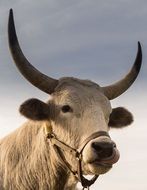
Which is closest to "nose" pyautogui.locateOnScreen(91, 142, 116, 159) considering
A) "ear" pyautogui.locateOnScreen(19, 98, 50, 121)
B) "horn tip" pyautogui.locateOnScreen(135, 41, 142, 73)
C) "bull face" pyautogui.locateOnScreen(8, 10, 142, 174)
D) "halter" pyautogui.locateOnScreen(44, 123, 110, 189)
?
"bull face" pyautogui.locateOnScreen(8, 10, 142, 174)

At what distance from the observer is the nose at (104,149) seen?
10344 mm

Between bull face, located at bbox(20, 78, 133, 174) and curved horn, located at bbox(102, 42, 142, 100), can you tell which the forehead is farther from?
curved horn, located at bbox(102, 42, 142, 100)

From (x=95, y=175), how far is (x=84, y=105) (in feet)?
3.79

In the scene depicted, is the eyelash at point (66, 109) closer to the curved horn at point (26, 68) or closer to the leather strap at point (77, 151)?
the leather strap at point (77, 151)

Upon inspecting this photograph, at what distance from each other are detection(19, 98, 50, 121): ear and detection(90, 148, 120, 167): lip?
1.55 meters

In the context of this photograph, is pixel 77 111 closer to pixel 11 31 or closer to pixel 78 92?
pixel 78 92

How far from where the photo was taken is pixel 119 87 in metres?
12.7

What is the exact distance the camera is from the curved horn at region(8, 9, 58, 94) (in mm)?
11695

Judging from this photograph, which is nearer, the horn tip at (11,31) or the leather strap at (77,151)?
the leather strap at (77,151)

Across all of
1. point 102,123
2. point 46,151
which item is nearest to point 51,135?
point 46,151

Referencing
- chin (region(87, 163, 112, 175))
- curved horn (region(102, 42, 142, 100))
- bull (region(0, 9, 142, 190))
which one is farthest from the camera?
curved horn (region(102, 42, 142, 100))

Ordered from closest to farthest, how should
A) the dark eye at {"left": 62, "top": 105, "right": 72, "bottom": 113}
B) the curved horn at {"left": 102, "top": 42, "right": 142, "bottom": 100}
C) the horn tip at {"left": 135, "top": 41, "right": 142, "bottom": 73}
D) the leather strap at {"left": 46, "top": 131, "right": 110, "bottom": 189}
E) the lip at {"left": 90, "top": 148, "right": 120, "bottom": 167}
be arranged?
the lip at {"left": 90, "top": 148, "right": 120, "bottom": 167} < the leather strap at {"left": 46, "top": 131, "right": 110, "bottom": 189} < the dark eye at {"left": 62, "top": 105, "right": 72, "bottom": 113} < the curved horn at {"left": 102, "top": 42, "right": 142, "bottom": 100} < the horn tip at {"left": 135, "top": 41, "right": 142, "bottom": 73}

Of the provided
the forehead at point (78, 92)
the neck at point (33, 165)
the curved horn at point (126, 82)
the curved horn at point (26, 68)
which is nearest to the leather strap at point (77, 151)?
the neck at point (33, 165)

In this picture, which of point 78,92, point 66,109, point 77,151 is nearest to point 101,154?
point 77,151
